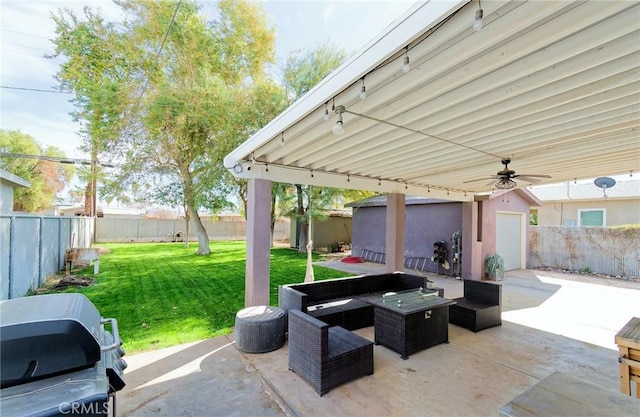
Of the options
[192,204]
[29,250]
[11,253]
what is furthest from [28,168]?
[11,253]

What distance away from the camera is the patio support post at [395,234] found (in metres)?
7.33

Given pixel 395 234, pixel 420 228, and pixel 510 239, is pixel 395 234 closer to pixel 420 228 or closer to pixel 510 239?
pixel 420 228

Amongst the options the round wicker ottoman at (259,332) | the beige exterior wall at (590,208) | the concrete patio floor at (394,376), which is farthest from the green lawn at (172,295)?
the beige exterior wall at (590,208)

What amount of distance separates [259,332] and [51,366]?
2.46 m

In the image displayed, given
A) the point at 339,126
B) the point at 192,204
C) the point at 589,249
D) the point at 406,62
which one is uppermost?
the point at 406,62

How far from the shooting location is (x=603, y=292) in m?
7.38

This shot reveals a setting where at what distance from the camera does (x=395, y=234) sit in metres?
7.32

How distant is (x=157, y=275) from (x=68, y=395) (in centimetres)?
782

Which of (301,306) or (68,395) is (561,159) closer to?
(301,306)

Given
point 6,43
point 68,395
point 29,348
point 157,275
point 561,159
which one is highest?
point 6,43

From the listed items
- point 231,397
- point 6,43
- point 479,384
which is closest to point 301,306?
point 231,397

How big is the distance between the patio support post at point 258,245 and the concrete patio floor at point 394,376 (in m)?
0.82

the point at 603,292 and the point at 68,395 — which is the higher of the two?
the point at 68,395

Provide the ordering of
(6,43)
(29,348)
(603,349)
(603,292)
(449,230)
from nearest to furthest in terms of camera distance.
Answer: (29,348), (603,349), (603,292), (6,43), (449,230)
